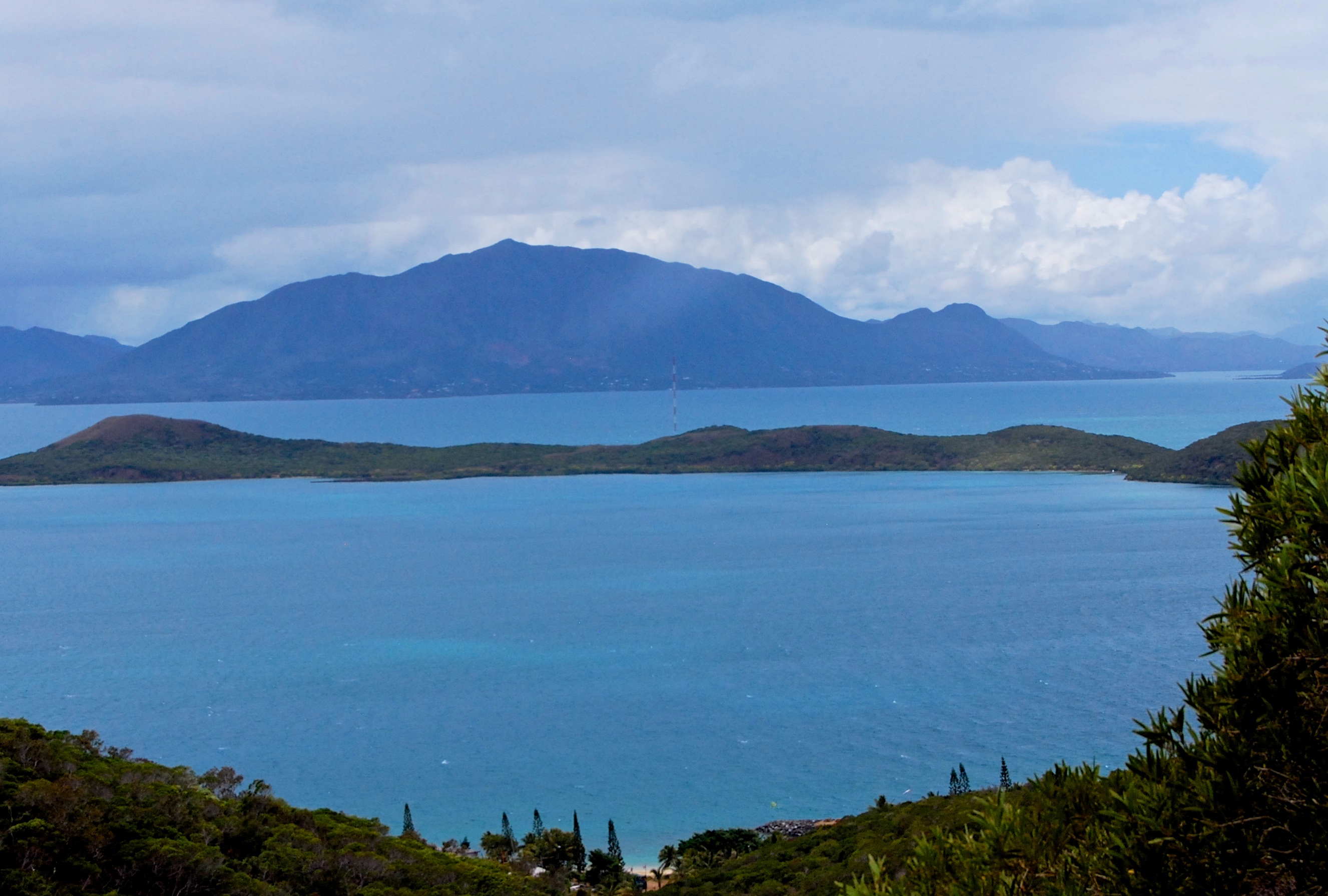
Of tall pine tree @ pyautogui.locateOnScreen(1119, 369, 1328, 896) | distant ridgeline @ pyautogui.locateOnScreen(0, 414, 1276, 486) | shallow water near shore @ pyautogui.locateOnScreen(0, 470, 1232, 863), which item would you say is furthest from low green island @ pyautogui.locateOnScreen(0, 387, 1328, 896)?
distant ridgeline @ pyautogui.locateOnScreen(0, 414, 1276, 486)

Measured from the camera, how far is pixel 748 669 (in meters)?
59.1

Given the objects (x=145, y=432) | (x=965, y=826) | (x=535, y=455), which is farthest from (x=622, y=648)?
(x=145, y=432)

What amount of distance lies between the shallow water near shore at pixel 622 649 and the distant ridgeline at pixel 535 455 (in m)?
34.8

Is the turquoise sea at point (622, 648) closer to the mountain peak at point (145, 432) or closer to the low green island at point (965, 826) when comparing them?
the low green island at point (965, 826)

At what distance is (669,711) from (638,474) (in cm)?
11581

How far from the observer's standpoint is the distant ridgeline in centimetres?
15812

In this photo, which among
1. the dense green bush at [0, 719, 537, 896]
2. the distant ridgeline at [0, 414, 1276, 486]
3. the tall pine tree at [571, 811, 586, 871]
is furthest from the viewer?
the distant ridgeline at [0, 414, 1276, 486]

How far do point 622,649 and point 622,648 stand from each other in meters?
0.13

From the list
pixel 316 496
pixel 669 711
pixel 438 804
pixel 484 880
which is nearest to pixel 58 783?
pixel 484 880

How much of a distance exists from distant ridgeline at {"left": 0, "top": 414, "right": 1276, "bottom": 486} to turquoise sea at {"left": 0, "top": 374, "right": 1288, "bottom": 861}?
3392 centimetres

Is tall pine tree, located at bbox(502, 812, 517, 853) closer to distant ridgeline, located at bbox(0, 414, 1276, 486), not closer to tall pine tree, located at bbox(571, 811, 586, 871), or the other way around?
tall pine tree, located at bbox(571, 811, 586, 871)

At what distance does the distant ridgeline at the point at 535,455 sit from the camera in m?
158

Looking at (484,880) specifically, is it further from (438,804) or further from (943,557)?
(943,557)

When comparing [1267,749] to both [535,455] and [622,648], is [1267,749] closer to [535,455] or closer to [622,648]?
[622,648]
